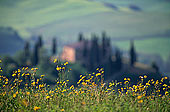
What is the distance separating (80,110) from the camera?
318 inches

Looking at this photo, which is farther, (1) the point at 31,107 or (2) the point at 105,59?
(2) the point at 105,59

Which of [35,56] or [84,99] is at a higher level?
[84,99]

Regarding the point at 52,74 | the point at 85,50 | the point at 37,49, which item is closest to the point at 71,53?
the point at 85,50

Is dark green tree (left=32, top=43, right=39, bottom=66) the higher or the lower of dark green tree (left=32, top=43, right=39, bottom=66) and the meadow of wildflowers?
the lower

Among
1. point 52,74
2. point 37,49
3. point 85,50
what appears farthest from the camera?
point 85,50

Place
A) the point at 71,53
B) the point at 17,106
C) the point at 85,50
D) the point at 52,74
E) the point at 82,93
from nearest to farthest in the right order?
the point at 17,106
the point at 82,93
the point at 52,74
the point at 85,50
the point at 71,53

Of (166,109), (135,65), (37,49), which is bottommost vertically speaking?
(135,65)

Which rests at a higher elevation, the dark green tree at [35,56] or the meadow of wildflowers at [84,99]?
the meadow of wildflowers at [84,99]

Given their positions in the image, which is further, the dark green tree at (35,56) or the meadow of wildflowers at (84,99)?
the dark green tree at (35,56)

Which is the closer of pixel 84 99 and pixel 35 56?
pixel 84 99

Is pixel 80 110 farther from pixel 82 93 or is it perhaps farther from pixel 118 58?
pixel 118 58

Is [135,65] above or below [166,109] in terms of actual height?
below

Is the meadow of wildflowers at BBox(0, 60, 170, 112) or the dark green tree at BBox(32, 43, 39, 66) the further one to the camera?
the dark green tree at BBox(32, 43, 39, 66)

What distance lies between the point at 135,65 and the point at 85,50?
2633cm
